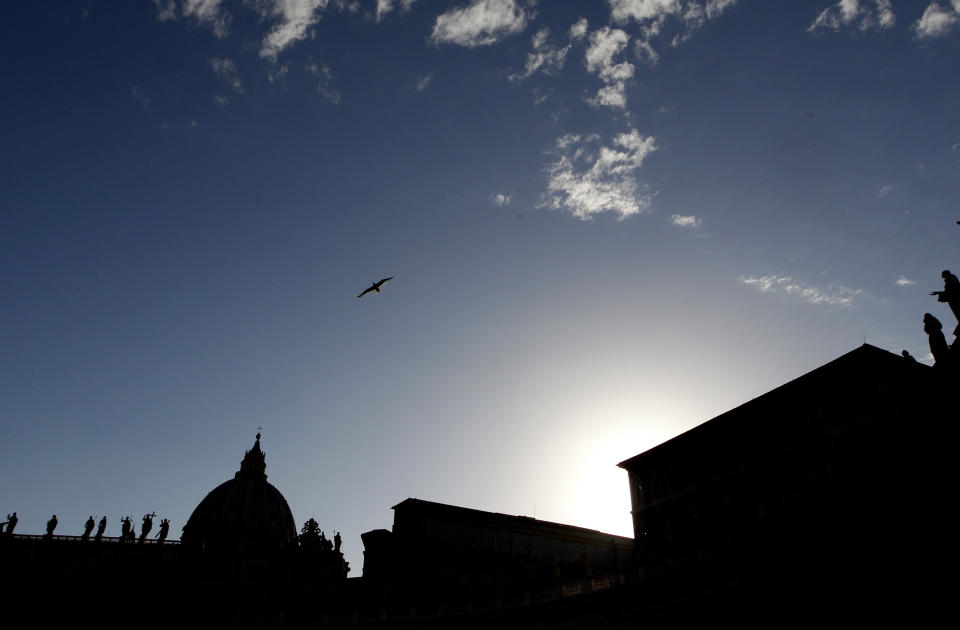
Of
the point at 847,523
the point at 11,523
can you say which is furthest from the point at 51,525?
the point at 847,523

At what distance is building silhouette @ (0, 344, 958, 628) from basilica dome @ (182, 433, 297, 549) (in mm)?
49237

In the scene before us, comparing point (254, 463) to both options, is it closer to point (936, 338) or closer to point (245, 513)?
point (245, 513)

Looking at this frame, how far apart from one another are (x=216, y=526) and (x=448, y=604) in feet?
342

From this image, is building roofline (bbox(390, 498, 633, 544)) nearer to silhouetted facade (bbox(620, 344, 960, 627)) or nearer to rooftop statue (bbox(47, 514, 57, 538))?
silhouetted facade (bbox(620, 344, 960, 627))

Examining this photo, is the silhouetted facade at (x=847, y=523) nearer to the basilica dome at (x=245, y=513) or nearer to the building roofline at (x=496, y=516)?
the building roofline at (x=496, y=516)

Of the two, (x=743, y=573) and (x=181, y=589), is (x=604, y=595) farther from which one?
(x=181, y=589)

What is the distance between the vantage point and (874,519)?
2620 centimetres

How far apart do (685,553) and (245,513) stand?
125 metres

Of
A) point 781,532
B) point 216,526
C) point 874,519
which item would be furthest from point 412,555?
point 216,526

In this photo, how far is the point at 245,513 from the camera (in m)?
140

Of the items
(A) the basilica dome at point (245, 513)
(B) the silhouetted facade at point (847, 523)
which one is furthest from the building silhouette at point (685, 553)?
(A) the basilica dome at point (245, 513)

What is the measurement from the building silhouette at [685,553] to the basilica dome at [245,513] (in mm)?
49237

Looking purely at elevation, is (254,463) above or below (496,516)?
above

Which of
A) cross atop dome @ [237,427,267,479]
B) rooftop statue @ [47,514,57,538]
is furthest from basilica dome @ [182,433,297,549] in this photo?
rooftop statue @ [47,514,57,538]
